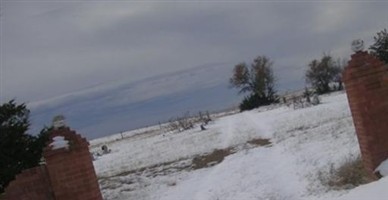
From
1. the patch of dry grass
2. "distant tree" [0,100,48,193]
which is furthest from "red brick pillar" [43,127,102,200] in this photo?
"distant tree" [0,100,48,193]

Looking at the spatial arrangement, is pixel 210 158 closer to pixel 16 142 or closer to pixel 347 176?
pixel 16 142

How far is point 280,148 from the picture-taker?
20375 millimetres

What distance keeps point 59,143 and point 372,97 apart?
5041mm

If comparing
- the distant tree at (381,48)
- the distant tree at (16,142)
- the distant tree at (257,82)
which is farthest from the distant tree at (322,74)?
the distant tree at (16,142)

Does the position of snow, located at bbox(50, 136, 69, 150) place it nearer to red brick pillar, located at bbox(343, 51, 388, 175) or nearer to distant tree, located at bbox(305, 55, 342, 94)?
red brick pillar, located at bbox(343, 51, 388, 175)

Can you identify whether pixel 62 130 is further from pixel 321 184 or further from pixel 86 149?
pixel 321 184

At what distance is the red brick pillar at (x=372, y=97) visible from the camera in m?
9.48

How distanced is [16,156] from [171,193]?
14.7ft

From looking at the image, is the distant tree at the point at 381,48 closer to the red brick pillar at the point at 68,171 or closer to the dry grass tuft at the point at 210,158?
the dry grass tuft at the point at 210,158

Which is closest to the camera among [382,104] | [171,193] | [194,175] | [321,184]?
[382,104]

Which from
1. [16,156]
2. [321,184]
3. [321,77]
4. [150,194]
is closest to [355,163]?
[321,184]

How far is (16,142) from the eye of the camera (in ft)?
49.9

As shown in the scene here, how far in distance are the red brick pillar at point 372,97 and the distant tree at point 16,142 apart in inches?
337

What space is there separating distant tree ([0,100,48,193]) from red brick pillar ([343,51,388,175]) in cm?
857
